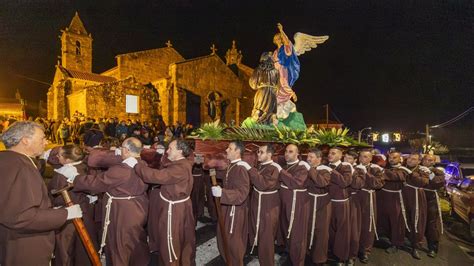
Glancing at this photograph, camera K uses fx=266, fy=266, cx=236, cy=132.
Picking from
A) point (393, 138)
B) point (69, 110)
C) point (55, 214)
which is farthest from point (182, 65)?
point (393, 138)

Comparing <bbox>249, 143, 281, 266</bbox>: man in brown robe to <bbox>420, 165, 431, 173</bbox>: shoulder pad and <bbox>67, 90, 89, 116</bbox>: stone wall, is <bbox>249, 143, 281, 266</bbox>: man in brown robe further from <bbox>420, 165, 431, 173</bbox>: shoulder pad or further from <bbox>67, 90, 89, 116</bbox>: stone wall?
<bbox>67, 90, 89, 116</bbox>: stone wall

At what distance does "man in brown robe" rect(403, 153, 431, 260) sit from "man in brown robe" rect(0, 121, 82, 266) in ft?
21.6

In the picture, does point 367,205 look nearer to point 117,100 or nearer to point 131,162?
point 131,162

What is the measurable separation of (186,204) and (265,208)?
143 cm

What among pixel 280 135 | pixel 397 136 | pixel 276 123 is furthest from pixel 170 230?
pixel 397 136

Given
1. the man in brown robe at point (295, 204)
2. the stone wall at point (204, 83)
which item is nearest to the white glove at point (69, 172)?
the man in brown robe at point (295, 204)

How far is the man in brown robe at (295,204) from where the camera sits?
4684 millimetres

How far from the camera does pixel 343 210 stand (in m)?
5.21

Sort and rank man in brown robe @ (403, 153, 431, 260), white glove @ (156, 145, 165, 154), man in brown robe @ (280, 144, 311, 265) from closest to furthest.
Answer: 1. man in brown robe @ (280, 144, 311, 265)
2. man in brown robe @ (403, 153, 431, 260)
3. white glove @ (156, 145, 165, 154)

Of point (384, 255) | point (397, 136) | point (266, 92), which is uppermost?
point (266, 92)

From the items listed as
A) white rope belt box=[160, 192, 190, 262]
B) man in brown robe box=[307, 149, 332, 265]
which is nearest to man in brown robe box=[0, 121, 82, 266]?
white rope belt box=[160, 192, 190, 262]

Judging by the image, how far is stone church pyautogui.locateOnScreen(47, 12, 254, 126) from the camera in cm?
2145

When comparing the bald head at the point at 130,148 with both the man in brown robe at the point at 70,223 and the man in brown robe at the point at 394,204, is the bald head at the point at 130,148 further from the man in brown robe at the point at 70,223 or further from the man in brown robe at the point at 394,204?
the man in brown robe at the point at 394,204

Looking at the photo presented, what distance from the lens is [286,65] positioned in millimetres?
9789
